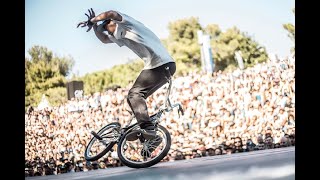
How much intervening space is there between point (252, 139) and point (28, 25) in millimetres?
2018

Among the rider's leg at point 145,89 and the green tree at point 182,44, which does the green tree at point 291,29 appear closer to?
the green tree at point 182,44

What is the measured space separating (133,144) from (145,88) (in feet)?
1.50

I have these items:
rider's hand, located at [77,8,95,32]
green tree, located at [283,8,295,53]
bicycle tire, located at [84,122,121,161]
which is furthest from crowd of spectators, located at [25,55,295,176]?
rider's hand, located at [77,8,95,32]

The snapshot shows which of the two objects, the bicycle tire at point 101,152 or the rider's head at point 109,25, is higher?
the rider's head at point 109,25

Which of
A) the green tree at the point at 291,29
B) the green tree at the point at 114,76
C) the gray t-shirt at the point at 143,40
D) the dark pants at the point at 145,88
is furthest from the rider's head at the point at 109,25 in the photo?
the green tree at the point at 291,29

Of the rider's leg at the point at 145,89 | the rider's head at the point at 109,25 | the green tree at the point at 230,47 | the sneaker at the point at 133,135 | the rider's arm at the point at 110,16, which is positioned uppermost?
the rider's arm at the point at 110,16

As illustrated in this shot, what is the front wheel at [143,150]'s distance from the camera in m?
6.44

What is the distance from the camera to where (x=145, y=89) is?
21.2ft

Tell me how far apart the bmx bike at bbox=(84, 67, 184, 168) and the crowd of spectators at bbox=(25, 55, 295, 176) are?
0.05 m

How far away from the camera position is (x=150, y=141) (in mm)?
6445

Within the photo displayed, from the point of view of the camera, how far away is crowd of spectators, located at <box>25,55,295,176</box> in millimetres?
6484

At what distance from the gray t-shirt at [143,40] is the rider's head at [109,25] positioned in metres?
0.03

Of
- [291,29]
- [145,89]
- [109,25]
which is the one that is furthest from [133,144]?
[291,29]

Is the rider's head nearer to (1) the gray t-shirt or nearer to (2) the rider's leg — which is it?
(1) the gray t-shirt
